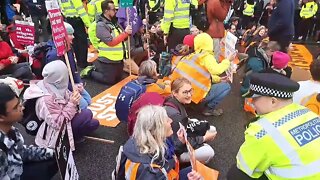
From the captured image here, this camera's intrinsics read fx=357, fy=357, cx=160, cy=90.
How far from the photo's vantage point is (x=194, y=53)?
4410 mm

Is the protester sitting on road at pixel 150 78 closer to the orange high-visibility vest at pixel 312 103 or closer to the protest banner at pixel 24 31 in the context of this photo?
the orange high-visibility vest at pixel 312 103

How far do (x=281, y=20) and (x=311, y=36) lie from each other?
15.0ft

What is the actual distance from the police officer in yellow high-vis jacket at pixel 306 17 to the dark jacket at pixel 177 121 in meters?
7.05

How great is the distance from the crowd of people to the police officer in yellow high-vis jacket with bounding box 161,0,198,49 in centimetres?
2

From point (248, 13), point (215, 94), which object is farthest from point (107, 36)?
point (248, 13)

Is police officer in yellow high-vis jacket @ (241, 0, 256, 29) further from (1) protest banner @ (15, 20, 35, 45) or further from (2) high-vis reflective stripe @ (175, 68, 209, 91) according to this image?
(1) protest banner @ (15, 20, 35, 45)

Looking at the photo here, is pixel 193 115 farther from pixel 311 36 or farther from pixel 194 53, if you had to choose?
pixel 311 36

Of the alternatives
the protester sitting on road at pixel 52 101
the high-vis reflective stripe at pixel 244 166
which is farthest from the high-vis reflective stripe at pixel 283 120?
the protester sitting on road at pixel 52 101

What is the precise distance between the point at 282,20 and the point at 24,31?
389cm

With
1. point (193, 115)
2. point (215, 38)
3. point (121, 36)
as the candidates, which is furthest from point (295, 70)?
point (121, 36)

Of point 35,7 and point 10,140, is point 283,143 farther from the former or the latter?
point 35,7

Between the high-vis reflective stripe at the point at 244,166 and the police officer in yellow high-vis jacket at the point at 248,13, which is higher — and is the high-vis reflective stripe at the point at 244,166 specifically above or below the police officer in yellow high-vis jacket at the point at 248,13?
above

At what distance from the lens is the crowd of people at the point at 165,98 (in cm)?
188

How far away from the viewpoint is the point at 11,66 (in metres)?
5.04
